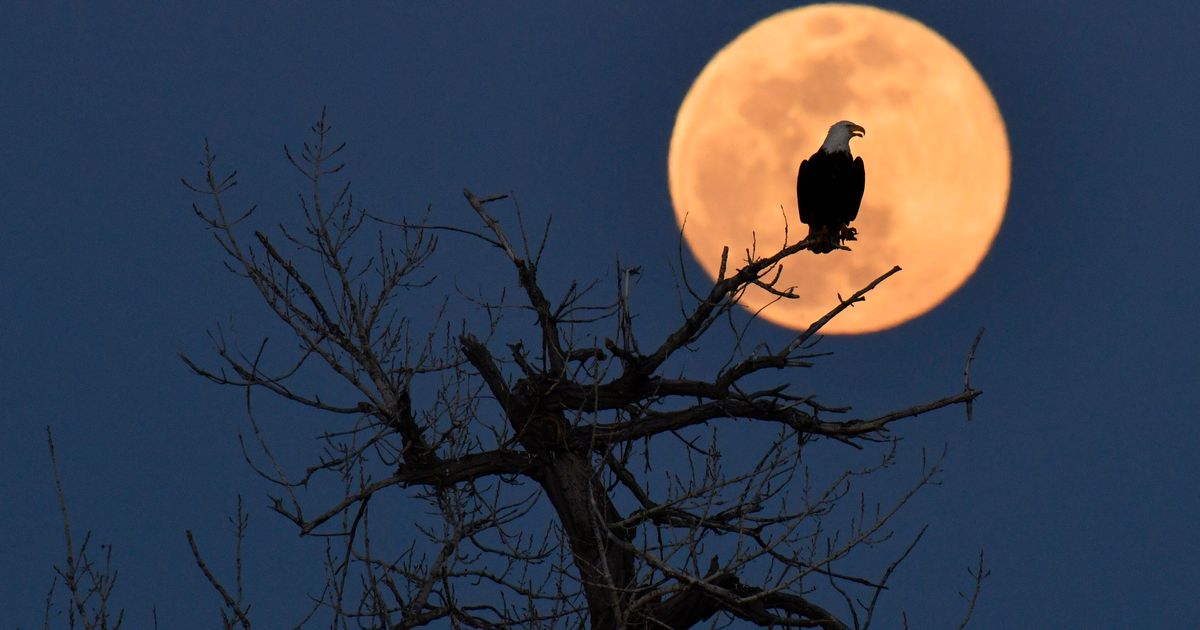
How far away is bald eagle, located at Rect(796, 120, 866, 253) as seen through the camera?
12.0 metres

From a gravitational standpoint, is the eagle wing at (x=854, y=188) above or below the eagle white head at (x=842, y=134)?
below

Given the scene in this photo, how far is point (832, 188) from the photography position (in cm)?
1231

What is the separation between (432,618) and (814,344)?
2.72 meters

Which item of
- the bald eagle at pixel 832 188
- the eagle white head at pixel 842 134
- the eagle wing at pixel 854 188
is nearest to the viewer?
the bald eagle at pixel 832 188

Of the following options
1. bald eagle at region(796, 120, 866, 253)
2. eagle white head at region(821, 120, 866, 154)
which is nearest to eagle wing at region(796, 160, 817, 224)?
bald eagle at region(796, 120, 866, 253)

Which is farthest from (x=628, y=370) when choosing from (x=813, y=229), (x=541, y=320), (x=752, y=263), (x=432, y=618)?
(x=813, y=229)

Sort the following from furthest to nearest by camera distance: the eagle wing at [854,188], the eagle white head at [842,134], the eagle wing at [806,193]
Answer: the eagle white head at [842,134], the eagle wing at [806,193], the eagle wing at [854,188]

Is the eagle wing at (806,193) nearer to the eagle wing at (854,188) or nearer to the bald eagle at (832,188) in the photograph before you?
the bald eagle at (832,188)

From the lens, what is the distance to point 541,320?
8664mm

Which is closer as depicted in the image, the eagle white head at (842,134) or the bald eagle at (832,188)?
the bald eagle at (832,188)

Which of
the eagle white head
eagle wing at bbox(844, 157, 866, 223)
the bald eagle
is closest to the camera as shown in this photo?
the bald eagle

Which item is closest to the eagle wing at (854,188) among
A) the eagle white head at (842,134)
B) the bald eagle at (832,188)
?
the bald eagle at (832,188)

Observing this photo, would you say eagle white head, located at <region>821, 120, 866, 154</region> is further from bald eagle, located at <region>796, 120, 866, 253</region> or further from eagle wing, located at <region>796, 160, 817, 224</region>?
eagle wing, located at <region>796, 160, 817, 224</region>

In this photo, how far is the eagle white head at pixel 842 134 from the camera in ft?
41.9
